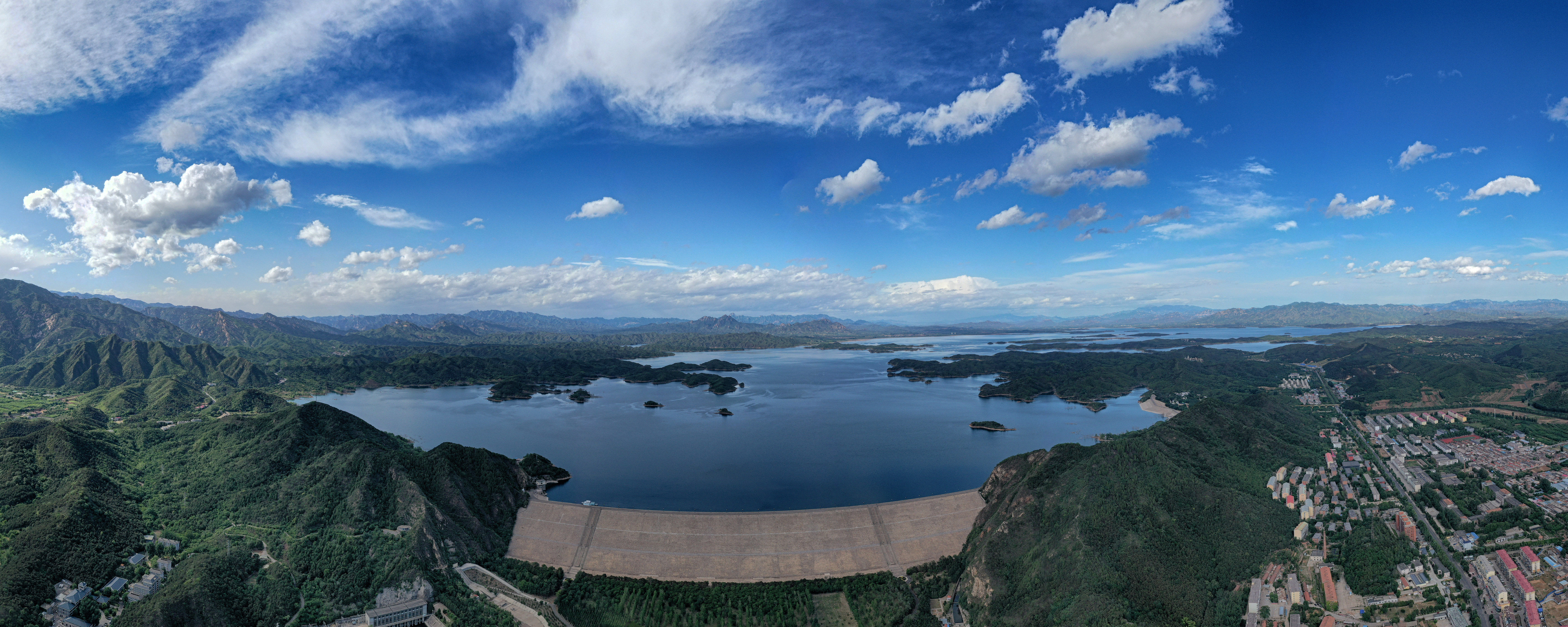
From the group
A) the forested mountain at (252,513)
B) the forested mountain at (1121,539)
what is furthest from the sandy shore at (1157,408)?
the forested mountain at (252,513)

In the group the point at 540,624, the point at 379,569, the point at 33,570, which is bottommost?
the point at 540,624

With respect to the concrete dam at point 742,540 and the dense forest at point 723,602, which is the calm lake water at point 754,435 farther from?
the dense forest at point 723,602

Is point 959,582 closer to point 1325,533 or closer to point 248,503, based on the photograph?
point 1325,533

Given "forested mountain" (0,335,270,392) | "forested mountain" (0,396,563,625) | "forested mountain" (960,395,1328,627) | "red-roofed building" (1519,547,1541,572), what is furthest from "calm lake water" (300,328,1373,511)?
"red-roofed building" (1519,547,1541,572)

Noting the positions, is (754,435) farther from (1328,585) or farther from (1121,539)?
(1328,585)

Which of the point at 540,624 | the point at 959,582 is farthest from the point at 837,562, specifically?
the point at 540,624

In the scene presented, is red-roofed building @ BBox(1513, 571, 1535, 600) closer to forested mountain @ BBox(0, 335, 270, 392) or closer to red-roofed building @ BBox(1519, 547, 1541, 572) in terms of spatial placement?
red-roofed building @ BBox(1519, 547, 1541, 572)

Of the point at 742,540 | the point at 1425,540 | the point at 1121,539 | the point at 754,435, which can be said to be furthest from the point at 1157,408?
the point at 742,540
